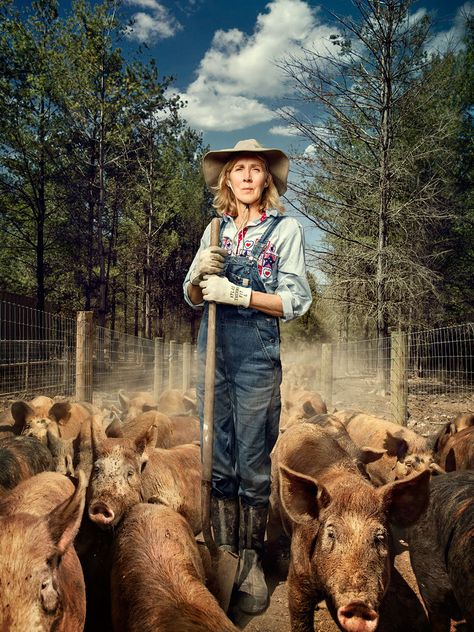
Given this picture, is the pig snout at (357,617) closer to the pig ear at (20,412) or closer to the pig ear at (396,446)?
the pig ear at (396,446)

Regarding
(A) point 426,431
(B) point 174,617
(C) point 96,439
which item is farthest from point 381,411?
(B) point 174,617

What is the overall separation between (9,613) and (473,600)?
216 centimetres

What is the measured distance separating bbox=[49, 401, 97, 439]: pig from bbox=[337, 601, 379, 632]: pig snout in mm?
4395

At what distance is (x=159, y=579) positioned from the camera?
2518 mm

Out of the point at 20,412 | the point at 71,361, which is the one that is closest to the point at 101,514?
the point at 20,412

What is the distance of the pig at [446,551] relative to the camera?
2.78 meters

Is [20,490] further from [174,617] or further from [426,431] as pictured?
[426,431]

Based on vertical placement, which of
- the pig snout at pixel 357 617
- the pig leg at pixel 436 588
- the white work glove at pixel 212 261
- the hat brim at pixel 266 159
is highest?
the hat brim at pixel 266 159

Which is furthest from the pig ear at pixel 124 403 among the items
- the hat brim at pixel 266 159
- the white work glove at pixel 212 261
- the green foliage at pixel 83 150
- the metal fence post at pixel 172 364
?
the green foliage at pixel 83 150

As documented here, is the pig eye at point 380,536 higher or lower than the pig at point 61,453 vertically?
higher

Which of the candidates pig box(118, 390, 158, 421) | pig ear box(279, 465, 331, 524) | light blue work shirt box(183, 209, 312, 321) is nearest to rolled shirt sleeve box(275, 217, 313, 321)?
light blue work shirt box(183, 209, 312, 321)

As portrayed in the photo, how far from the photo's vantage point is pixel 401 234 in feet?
57.7

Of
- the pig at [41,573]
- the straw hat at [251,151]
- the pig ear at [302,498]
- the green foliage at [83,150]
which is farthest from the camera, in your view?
the green foliage at [83,150]

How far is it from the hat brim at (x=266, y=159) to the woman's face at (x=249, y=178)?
8cm
